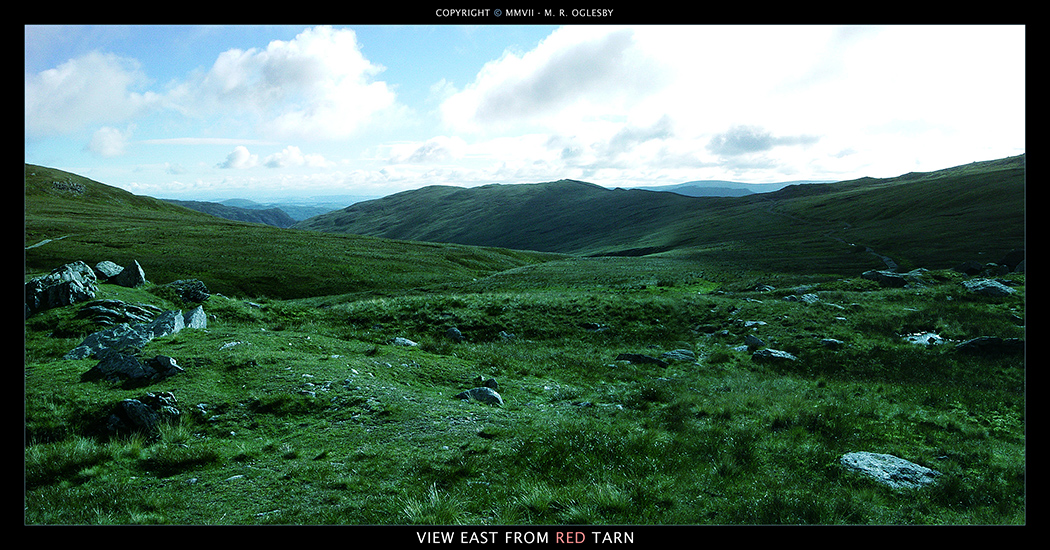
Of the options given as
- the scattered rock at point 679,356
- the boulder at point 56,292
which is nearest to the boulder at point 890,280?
the scattered rock at point 679,356

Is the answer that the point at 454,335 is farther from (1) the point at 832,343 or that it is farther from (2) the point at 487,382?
(1) the point at 832,343

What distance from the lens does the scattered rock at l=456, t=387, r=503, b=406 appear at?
11.2m

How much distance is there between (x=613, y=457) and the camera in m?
7.24

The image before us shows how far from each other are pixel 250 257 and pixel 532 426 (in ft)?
230

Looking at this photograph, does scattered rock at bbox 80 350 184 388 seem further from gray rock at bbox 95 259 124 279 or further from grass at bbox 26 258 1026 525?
gray rock at bbox 95 259 124 279

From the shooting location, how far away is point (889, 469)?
286 inches

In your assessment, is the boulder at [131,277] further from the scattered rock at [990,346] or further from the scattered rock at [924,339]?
the scattered rock at [990,346]

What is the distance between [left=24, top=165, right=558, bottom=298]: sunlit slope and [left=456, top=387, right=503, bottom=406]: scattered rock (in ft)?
150

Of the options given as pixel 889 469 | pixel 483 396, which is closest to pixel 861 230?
pixel 889 469

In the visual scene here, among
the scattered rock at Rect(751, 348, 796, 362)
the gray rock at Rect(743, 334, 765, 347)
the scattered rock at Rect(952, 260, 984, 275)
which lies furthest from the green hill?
the scattered rock at Rect(751, 348, 796, 362)

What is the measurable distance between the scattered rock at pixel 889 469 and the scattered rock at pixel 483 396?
7.34m
